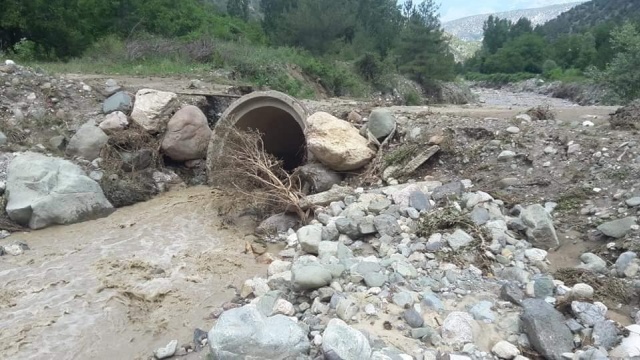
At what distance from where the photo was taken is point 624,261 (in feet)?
15.6

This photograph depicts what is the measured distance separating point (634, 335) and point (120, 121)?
26.3 feet

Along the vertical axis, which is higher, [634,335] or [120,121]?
[120,121]

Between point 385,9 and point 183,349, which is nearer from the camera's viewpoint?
point 183,349

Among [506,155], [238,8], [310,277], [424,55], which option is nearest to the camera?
[310,277]

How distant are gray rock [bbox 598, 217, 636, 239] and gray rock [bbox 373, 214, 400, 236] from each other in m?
2.06

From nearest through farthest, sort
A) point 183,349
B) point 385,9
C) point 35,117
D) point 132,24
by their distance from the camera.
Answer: point 183,349 < point 35,117 < point 132,24 < point 385,9

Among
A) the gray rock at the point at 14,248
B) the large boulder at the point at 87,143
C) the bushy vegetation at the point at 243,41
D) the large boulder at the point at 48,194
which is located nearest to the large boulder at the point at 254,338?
the gray rock at the point at 14,248

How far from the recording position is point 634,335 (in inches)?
148

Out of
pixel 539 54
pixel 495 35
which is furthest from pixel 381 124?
pixel 495 35

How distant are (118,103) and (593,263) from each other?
7.88 m

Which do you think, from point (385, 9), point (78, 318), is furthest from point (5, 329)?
point (385, 9)

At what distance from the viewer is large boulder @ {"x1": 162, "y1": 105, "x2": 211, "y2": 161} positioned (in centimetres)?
916

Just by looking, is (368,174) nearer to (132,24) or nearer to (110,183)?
(110,183)

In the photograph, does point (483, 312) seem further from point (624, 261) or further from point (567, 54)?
point (567, 54)
